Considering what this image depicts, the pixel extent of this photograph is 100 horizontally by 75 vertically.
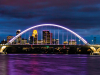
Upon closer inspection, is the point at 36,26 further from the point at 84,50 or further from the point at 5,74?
the point at 5,74

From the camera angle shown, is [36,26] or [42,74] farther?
[36,26]

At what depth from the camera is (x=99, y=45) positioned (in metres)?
122

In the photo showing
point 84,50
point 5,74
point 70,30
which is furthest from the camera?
point 84,50

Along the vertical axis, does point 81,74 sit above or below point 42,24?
below

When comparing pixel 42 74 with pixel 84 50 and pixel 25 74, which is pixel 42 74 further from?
pixel 84 50

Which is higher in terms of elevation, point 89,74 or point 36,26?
point 36,26

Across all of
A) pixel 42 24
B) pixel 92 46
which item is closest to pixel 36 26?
pixel 42 24

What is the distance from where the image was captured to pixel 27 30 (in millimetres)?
121562

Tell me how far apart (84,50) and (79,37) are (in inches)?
2567

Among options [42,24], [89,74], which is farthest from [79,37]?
[89,74]

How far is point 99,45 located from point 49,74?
96.3 m

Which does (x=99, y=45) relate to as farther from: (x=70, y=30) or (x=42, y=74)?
(x=42, y=74)

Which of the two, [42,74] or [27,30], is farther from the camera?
[27,30]

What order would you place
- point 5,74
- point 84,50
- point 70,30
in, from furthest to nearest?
1. point 84,50
2. point 70,30
3. point 5,74
